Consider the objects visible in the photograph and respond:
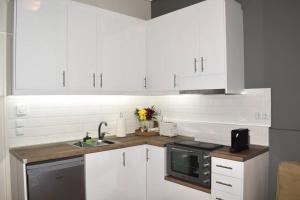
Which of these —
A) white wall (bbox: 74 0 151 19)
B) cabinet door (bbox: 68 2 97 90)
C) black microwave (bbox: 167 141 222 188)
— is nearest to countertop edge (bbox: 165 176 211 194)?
black microwave (bbox: 167 141 222 188)

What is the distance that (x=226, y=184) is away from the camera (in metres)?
2.19

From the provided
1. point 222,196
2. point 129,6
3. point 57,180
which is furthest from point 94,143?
point 129,6

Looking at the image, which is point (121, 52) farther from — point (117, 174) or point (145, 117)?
point (117, 174)

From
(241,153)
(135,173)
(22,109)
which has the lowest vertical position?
(135,173)

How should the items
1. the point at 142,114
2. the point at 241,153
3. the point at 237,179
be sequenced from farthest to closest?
the point at 142,114 → the point at 241,153 → the point at 237,179

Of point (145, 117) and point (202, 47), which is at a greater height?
point (202, 47)

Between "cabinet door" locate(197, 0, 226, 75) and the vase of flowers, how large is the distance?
1044 millimetres

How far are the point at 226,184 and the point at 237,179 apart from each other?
118 millimetres

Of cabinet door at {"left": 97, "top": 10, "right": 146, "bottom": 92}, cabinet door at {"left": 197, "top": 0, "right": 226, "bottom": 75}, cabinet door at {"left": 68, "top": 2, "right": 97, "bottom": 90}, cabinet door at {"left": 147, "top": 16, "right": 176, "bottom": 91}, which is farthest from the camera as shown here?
cabinet door at {"left": 147, "top": 16, "right": 176, "bottom": 91}

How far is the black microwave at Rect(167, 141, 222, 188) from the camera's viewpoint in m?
2.36

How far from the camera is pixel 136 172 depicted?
9.23 feet

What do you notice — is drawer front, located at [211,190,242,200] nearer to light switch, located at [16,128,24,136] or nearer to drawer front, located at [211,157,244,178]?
drawer front, located at [211,157,244,178]

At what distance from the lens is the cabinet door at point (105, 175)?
7.89ft

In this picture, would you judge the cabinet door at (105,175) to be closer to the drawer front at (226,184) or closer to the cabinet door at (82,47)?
the cabinet door at (82,47)
